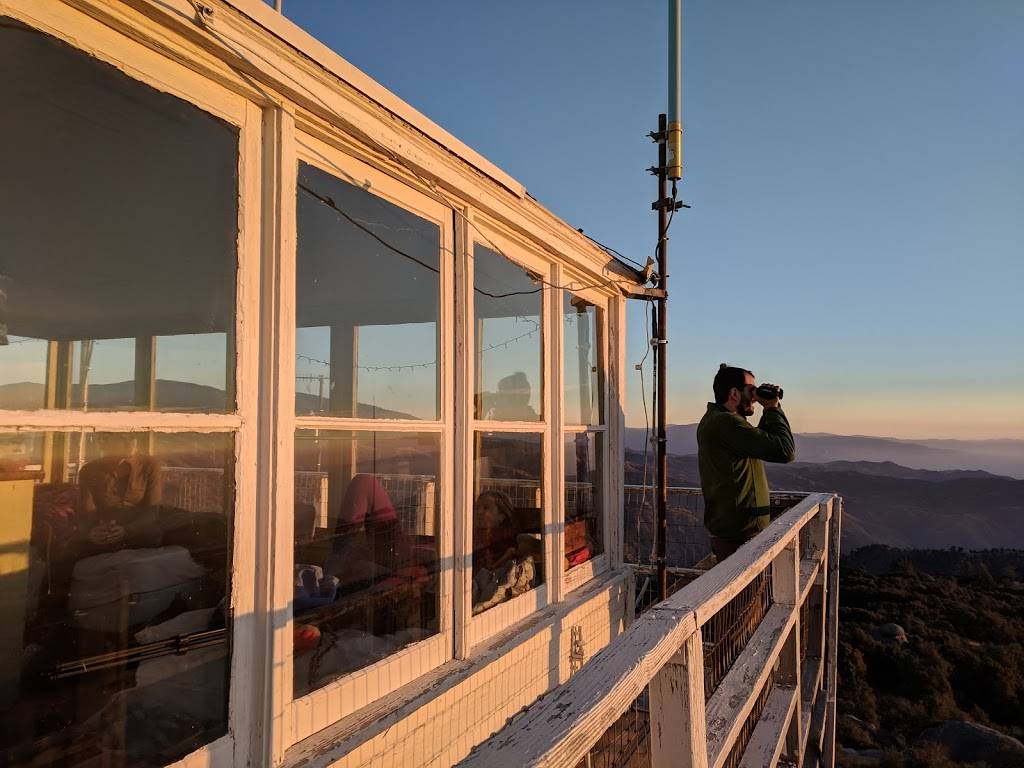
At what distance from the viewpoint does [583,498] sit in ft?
15.1

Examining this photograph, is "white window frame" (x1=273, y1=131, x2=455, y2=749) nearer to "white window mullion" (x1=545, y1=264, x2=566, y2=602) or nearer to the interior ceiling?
the interior ceiling

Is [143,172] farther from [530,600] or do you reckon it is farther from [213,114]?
[530,600]

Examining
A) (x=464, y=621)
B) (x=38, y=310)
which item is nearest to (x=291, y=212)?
(x=38, y=310)

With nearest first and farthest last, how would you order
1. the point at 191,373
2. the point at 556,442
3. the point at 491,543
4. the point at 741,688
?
the point at 191,373 → the point at 741,688 → the point at 491,543 → the point at 556,442

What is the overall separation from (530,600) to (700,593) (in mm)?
2264

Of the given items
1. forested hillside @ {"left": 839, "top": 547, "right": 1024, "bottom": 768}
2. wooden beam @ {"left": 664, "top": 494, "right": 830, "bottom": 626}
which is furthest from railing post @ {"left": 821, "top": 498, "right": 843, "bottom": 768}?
forested hillside @ {"left": 839, "top": 547, "right": 1024, "bottom": 768}

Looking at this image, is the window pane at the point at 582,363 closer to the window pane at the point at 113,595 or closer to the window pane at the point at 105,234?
the window pane at the point at 105,234

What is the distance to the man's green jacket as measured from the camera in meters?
4.15

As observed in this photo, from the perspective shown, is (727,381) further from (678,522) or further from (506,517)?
(678,522)

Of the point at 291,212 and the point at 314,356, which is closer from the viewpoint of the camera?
the point at 291,212

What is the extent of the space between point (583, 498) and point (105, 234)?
3358mm

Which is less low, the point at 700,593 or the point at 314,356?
the point at 314,356

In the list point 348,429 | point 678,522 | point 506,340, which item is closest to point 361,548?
point 348,429

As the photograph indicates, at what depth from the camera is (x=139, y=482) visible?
5.75 ft
